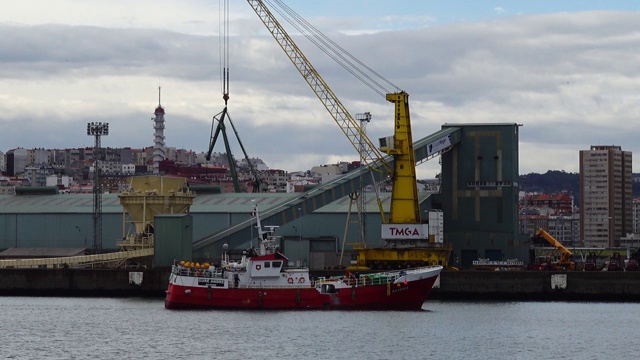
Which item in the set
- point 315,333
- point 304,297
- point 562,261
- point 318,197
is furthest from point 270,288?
point 562,261

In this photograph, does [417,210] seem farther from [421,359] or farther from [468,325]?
[421,359]

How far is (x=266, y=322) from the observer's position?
8519 centimetres

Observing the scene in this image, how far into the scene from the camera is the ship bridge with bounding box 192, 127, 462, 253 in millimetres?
127188

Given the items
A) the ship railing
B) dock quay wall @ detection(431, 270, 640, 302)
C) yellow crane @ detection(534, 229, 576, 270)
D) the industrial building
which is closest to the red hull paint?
the ship railing

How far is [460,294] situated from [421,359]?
47190mm

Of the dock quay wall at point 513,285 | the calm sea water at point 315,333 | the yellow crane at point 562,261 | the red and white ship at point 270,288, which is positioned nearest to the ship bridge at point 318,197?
the dock quay wall at point 513,285

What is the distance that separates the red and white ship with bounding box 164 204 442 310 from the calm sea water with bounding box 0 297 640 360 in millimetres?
1279

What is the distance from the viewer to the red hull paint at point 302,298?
305 feet

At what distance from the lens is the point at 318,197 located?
135 meters

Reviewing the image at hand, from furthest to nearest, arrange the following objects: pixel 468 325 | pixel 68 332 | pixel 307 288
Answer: pixel 307 288 < pixel 468 325 < pixel 68 332

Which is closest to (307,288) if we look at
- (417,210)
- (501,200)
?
(417,210)

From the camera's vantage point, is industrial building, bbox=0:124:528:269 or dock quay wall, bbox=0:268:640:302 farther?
industrial building, bbox=0:124:528:269

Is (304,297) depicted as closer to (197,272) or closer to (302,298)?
(302,298)

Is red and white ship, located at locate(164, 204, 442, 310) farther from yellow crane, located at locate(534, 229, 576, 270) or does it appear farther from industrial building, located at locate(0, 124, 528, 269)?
yellow crane, located at locate(534, 229, 576, 270)
